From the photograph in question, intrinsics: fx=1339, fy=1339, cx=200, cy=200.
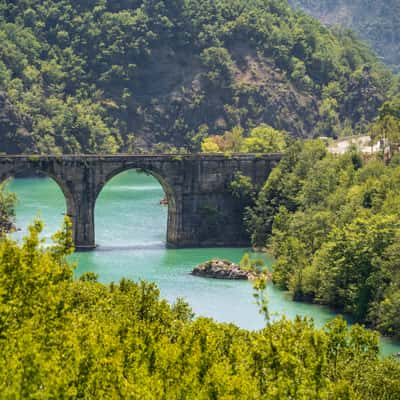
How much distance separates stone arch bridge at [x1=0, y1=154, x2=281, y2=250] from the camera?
144375 millimetres

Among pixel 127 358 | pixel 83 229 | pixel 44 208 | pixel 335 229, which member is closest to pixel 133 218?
pixel 44 208

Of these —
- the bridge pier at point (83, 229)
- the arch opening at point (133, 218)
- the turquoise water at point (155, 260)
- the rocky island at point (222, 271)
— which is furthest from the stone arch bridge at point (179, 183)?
the rocky island at point (222, 271)

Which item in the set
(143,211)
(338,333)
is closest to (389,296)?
(338,333)

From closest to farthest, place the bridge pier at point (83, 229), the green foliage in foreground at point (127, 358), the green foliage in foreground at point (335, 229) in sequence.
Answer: the green foliage in foreground at point (127, 358) < the green foliage in foreground at point (335, 229) < the bridge pier at point (83, 229)

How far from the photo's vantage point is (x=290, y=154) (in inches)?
6004

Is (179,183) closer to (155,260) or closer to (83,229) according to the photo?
(83,229)

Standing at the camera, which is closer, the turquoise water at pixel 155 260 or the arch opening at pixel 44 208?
the turquoise water at pixel 155 260

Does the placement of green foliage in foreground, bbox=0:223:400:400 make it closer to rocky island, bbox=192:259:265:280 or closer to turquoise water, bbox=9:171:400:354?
turquoise water, bbox=9:171:400:354

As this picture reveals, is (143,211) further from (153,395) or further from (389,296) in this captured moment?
(153,395)

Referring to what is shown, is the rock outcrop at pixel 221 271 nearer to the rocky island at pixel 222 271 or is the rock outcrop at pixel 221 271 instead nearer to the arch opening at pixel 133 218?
the rocky island at pixel 222 271

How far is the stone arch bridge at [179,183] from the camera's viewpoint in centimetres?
14438

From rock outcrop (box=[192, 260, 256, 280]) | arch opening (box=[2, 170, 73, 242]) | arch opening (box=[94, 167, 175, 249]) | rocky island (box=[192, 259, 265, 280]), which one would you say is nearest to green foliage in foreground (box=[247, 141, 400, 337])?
rocky island (box=[192, 259, 265, 280])

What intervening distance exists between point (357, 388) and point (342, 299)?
1691 inches

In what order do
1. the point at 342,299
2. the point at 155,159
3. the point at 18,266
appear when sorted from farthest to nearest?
1. the point at 155,159
2. the point at 342,299
3. the point at 18,266
